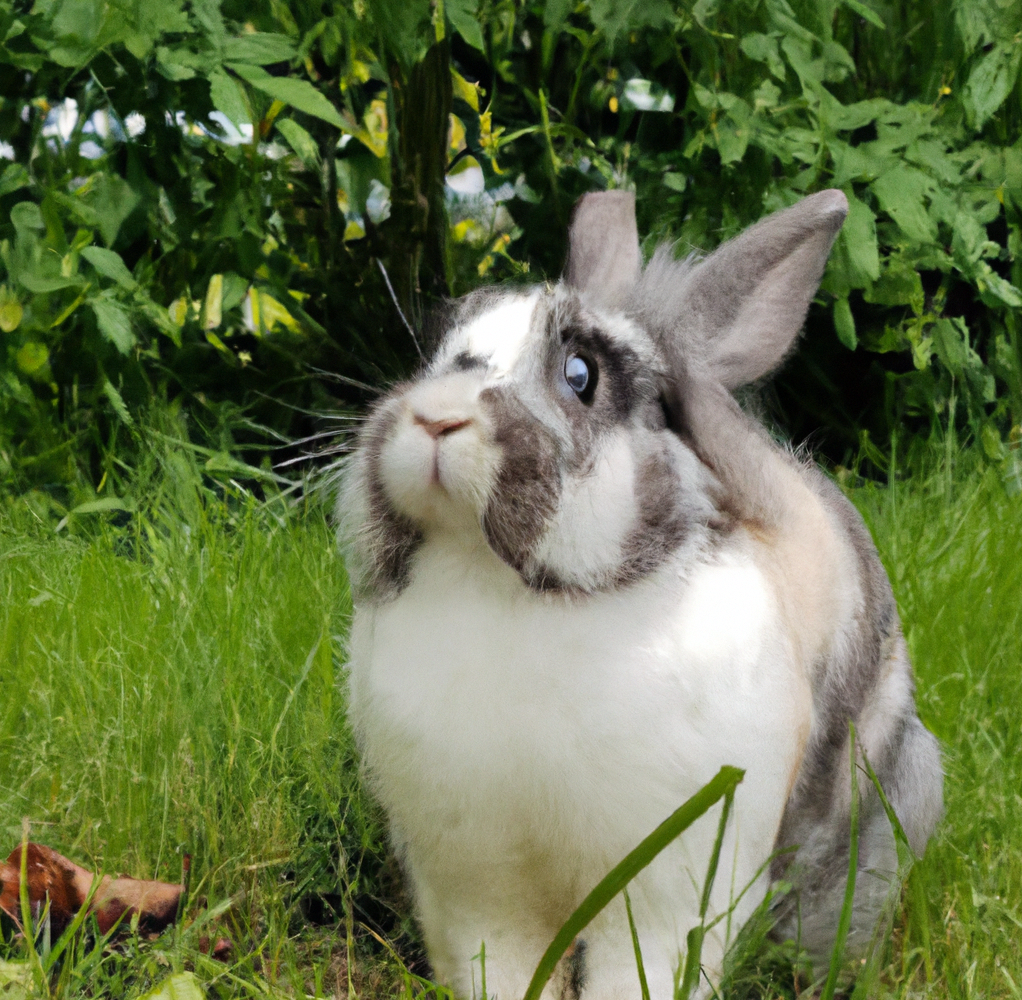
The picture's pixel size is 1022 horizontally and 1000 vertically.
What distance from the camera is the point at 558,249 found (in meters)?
3.88

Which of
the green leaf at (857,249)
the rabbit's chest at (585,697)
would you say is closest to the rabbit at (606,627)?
the rabbit's chest at (585,697)

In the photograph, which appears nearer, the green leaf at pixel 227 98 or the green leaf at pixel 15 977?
the green leaf at pixel 15 977

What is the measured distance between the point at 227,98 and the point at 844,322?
174 centimetres

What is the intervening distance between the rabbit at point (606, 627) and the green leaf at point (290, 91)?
1.12m

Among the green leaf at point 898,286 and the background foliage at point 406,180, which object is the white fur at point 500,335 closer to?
the background foliage at point 406,180

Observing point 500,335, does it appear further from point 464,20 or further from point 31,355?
point 31,355

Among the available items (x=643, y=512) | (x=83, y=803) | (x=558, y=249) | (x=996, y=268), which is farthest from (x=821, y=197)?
(x=996, y=268)

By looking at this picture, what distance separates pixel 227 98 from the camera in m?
2.82

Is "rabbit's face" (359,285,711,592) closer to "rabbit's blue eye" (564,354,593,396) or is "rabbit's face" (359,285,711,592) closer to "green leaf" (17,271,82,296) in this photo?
"rabbit's blue eye" (564,354,593,396)

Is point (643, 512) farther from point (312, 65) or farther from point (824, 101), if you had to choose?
point (312, 65)

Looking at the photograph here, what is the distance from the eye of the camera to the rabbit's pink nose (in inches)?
66.5

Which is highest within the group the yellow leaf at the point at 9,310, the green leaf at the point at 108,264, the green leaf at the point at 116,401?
the green leaf at the point at 108,264

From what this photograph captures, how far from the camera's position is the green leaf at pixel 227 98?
280cm

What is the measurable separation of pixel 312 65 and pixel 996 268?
2428mm
